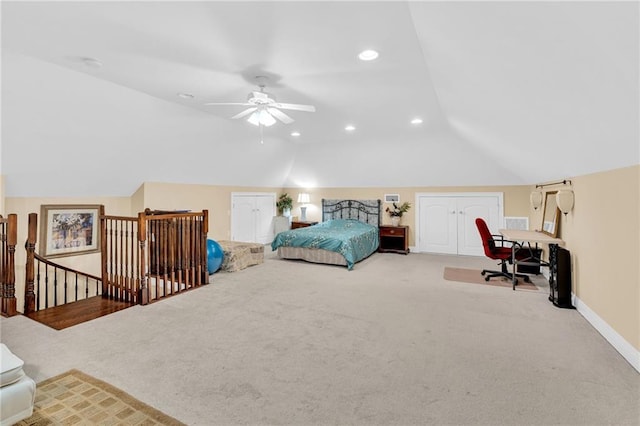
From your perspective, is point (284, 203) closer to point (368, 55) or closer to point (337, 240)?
point (337, 240)

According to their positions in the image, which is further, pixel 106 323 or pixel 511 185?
pixel 511 185

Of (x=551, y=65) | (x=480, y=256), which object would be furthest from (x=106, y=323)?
(x=480, y=256)

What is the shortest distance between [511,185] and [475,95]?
14.4 ft

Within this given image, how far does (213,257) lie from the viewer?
5117 mm

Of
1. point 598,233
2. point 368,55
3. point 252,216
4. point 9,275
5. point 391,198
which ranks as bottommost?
point 9,275

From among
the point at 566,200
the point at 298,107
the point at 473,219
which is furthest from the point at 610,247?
the point at 473,219

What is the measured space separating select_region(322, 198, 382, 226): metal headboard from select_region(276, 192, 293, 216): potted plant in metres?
0.98

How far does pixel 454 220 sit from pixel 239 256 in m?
4.82

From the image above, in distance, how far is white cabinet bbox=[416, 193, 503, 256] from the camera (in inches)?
269

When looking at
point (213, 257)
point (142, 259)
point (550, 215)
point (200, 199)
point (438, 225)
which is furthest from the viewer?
point (438, 225)

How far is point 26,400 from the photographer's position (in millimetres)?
1623

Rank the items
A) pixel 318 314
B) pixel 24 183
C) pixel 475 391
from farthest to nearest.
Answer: pixel 24 183
pixel 318 314
pixel 475 391

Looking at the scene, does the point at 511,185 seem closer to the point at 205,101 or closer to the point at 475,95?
the point at 475,95

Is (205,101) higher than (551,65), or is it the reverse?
(205,101)
